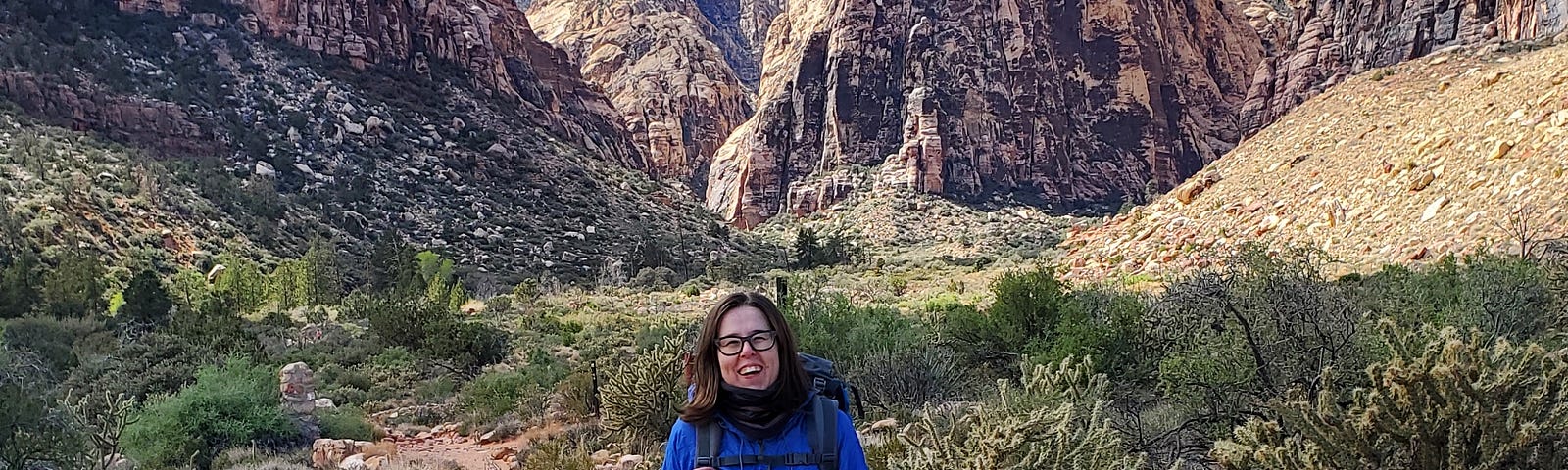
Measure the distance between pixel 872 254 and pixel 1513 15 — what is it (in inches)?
1114

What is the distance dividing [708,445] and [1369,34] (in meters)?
46.0

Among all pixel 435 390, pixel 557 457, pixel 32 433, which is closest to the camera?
pixel 32 433

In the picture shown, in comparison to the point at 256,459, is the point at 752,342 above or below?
above

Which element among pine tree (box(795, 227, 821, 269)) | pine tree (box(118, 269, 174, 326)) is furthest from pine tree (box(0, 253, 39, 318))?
pine tree (box(795, 227, 821, 269))

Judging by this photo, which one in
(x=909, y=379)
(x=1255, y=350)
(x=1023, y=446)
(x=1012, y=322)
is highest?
(x=1023, y=446)

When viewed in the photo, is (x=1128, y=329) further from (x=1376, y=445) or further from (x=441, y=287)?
(x=441, y=287)

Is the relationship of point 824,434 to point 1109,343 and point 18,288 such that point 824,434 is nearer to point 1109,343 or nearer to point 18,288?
point 1109,343

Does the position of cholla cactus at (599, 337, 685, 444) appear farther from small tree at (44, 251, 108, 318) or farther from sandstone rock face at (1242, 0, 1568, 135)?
sandstone rock face at (1242, 0, 1568, 135)

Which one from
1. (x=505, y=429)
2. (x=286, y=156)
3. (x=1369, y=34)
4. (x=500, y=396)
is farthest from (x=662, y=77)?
(x=505, y=429)

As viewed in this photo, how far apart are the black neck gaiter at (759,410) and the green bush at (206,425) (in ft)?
24.7

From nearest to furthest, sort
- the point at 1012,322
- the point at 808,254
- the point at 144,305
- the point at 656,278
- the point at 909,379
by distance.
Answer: the point at 909,379 → the point at 1012,322 → the point at 144,305 → the point at 656,278 → the point at 808,254

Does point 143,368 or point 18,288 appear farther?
point 18,288

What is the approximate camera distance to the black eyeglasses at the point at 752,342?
2395mm

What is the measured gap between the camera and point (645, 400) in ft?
26.1
